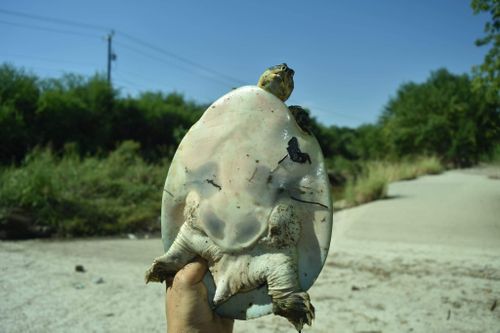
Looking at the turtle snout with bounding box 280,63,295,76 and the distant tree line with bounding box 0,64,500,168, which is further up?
the distant tree line with bounding box 0,64,500,168

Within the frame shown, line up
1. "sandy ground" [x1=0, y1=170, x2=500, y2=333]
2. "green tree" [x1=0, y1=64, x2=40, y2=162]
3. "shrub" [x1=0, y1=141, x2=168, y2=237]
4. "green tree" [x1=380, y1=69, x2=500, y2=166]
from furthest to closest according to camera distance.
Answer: "green tree" [x1=380, y1=69, x2=500, y2=166], "green tree" [x1=0, y1=64, x2=40, y2=162], "shrub" [x1=0, y1=141, x2=168, y2=237], "sandy ground" [x1=0, y1=170, x2=500, y2=333]

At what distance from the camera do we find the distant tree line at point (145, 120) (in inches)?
664

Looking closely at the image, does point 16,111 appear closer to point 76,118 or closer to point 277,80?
point 76,118

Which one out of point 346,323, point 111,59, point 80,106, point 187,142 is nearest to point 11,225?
point 346,323

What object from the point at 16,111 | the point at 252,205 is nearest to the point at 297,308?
the point at 252,205

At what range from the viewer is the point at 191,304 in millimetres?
1596

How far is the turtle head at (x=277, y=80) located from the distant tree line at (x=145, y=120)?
410 inches

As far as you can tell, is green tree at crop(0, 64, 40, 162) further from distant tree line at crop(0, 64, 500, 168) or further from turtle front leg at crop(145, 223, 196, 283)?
turtle front leg at crop(145, 223, 196, 283)

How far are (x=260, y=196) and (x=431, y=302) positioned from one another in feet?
11.0

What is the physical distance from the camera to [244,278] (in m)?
1.54

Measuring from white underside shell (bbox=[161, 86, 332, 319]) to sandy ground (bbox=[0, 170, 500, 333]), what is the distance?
2.32 m

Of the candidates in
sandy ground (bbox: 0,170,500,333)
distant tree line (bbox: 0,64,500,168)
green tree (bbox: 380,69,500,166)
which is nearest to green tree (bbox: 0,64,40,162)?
distant tree line (bbox: 0,64,500,168)

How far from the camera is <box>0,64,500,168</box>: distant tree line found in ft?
55.3

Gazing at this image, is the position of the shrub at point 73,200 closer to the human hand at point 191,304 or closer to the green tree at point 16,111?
the green tree at point 16,111
